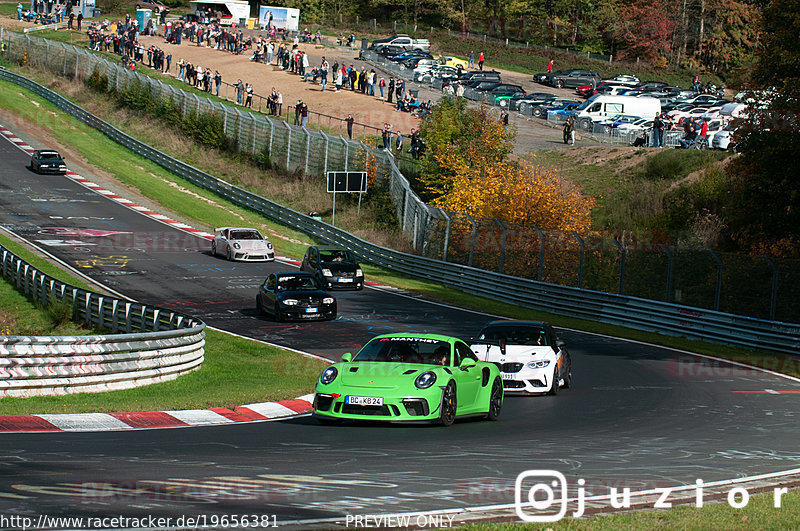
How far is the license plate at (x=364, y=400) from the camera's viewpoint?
12438 millimetres

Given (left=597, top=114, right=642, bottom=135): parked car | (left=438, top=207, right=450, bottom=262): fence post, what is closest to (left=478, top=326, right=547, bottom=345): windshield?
(left=438, top=207, right=450, bottom=262): fence post

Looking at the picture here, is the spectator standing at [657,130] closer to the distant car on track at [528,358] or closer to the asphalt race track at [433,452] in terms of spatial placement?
the asphalt race track at [433,452]

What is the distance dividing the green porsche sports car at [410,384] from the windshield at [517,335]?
3.72 meters

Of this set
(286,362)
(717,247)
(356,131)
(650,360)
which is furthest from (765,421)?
(356,131)

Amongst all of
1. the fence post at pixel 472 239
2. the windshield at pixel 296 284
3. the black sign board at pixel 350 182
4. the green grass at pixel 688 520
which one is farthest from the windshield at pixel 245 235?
the green grass at pixel 688 520

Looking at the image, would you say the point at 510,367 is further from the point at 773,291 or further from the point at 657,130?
the point at 657,130

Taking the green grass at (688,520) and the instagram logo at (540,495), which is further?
the instagram logo at (540,495)

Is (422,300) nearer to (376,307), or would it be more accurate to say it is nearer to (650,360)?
(376,307)

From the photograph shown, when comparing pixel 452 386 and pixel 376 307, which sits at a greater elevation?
pixel 452 386

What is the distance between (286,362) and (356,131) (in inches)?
1594

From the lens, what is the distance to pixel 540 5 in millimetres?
115250

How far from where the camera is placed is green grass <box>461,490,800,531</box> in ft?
24.3

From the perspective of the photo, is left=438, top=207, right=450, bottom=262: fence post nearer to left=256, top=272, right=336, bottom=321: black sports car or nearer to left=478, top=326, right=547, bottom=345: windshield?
left=256, top=272, right=336, bottom=321: black sports car

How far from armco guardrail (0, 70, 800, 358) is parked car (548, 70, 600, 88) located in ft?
152
